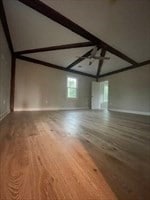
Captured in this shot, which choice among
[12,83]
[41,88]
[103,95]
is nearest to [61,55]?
[41,88]

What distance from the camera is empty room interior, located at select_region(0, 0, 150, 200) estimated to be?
1004 millimetres

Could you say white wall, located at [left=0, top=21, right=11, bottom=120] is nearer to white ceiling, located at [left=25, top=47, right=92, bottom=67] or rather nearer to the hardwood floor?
white ceiling, located at [left=25, top=47, right=92, bottom=67]

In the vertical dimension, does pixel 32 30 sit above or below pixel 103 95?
above

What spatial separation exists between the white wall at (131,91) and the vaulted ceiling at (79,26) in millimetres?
889

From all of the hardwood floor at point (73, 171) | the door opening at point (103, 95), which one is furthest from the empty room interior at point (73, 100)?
the door opening at point (103, 95)

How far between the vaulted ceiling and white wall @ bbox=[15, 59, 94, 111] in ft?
2.90

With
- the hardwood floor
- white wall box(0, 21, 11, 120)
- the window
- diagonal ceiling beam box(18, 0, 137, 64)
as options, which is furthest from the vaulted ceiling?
the hardwood floor

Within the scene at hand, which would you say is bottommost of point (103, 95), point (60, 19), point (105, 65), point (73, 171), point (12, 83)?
point (73, 171)

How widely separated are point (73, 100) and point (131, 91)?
11.3 feet

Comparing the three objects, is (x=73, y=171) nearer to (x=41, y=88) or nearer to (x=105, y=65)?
(x=41, y=88)

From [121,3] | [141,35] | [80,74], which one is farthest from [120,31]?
[80,74]

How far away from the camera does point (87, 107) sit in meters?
9.12

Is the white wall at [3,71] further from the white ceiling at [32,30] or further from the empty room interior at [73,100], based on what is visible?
the white ceiling at [32,30]

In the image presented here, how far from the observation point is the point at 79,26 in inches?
155
